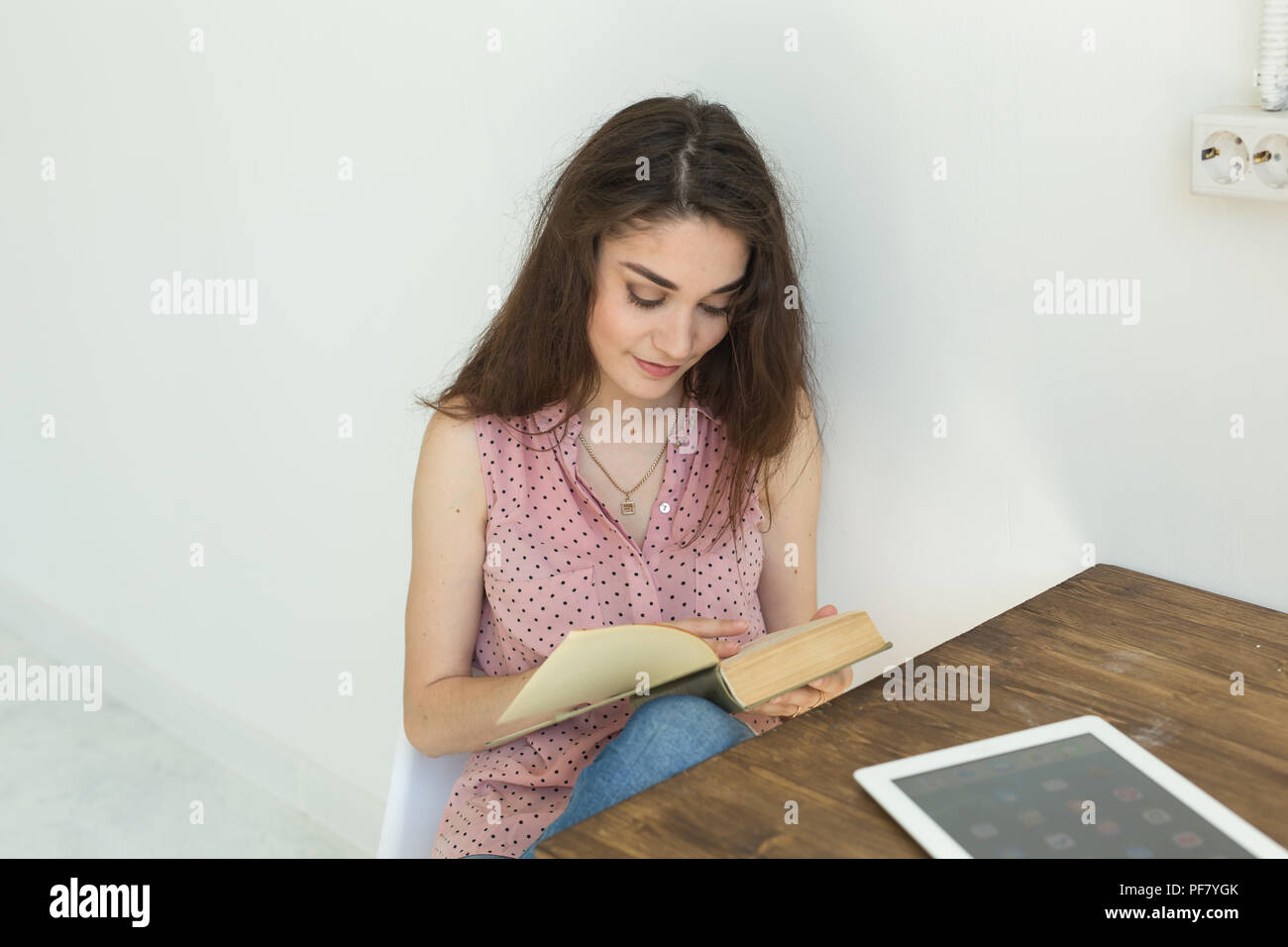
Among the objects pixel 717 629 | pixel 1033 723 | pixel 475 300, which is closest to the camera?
pixel 1033 723

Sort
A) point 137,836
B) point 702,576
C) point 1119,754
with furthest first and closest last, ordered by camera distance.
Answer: point 137,836 < point 702,576 < point 1119,754

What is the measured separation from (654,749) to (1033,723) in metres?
0.29

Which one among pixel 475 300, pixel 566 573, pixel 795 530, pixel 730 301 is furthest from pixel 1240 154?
pixel 475 300

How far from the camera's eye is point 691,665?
3.58 feet

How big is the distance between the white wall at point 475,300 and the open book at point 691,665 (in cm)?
35

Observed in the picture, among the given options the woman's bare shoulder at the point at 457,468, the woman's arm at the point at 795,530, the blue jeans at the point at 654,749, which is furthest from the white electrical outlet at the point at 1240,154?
the woman's bare shoulder at the point at 457,468

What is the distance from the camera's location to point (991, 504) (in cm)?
135

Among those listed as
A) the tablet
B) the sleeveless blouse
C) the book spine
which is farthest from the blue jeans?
the sleeveless blouse

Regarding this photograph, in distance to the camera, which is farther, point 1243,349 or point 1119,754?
point 1243,349

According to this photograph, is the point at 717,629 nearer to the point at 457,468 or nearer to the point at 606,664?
the point at 606,664

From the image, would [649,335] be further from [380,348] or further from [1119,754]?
[380,348]
